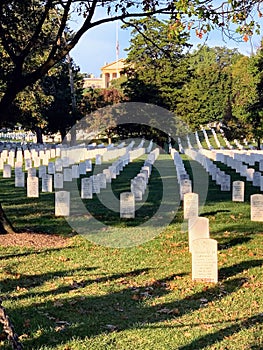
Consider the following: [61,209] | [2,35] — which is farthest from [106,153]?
[2,35]

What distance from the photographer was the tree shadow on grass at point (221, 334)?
616cm

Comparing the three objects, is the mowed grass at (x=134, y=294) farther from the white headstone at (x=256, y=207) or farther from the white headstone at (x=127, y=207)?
the white headstone at (x=127, y=207)

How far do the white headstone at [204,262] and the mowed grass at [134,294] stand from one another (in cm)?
14

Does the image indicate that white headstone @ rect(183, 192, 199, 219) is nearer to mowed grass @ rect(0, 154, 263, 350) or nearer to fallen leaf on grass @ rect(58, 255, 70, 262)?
mowed grass @ rect(0, 154, 263, 350)

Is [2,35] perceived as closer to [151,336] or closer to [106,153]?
[151,336]

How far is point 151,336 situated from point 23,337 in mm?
1361

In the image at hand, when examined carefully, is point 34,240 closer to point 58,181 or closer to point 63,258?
point 63,258

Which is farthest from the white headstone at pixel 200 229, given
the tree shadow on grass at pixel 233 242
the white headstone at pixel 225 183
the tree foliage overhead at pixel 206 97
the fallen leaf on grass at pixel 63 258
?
the tree foliage overhead at pixel 206 97

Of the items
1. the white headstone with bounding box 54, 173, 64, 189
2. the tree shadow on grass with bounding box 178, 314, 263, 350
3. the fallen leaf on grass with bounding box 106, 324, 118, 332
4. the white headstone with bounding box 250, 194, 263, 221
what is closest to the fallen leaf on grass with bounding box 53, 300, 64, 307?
the fallen leaf on grass with bounding box 106, 324, 118, 332

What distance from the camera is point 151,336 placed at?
21.2 ft

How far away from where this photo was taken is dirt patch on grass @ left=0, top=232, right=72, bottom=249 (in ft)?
37.9

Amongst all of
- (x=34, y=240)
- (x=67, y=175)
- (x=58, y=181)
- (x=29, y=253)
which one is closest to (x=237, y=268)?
(x=29, y=253)

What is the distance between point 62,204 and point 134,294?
23.0 feet

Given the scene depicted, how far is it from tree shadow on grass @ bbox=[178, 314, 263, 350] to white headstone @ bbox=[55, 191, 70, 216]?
8422 mm
